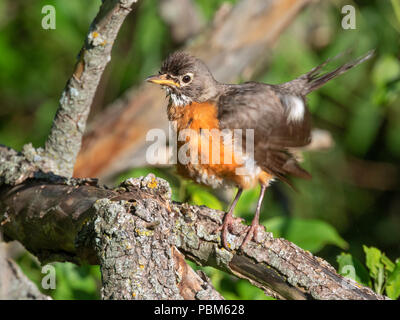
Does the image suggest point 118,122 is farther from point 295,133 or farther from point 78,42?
point 295,133

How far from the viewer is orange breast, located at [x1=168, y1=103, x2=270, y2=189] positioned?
3.74 m

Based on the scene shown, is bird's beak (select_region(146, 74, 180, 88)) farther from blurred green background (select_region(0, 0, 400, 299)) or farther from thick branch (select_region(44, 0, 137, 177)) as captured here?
blurred green background (select_region(0, 0, 400, 299))

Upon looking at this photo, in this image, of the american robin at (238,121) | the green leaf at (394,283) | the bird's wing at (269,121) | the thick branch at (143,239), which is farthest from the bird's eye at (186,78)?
the green leaf at (394,283)

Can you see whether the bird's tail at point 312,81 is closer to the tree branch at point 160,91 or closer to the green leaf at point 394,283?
the tree branch at point 160,91

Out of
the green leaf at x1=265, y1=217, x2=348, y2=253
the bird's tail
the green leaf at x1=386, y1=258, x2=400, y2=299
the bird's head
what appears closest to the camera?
the green leaf at x1=386, y1=258, x2=400, y2=299

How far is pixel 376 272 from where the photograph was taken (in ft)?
10.4

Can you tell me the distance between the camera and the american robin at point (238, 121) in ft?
12.5

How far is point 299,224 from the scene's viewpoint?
3.98 metres

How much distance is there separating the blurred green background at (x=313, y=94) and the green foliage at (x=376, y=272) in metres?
3.00

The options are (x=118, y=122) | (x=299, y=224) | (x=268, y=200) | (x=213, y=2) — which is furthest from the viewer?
(x=268, y=200)

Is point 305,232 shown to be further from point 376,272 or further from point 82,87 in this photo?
point 82,87

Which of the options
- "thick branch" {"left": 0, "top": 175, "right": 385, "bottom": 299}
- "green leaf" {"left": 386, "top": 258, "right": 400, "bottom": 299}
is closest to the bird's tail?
"thick branch" {"left": 0, "top": 175, "right": 385, "bottom": 299}

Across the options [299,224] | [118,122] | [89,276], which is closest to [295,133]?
[299,224]
